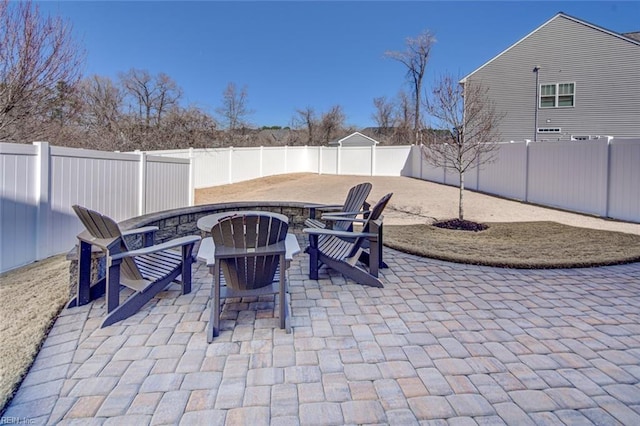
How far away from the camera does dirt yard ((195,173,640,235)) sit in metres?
8.60

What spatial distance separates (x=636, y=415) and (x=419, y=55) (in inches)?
1219

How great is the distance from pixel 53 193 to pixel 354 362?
422cm

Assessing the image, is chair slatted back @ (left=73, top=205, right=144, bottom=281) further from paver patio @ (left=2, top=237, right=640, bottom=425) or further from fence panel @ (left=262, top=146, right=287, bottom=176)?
fence panel @ (left=262, top=146, right=287, bottom=176)

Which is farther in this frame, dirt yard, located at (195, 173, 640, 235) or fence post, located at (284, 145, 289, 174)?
fence post, located at (284, 145, 289, 174)

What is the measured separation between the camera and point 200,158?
14695 millimetres

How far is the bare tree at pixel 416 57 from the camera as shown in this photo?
28.2 m

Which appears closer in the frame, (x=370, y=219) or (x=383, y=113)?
(x=370, y=219)

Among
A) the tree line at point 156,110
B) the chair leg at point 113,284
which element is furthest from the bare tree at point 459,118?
the chair leg at point 113,284

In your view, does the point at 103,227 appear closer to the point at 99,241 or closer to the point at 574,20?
the point at 99,241

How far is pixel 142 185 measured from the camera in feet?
20.9

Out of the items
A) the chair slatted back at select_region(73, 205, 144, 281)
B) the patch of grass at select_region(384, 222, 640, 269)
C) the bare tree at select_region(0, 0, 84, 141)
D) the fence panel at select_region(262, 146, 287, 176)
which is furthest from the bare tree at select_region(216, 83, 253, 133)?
the chair slatted back at select_region(73, 205, 144, 281)

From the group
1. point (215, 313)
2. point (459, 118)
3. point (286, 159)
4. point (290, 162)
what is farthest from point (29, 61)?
point (290, 162)

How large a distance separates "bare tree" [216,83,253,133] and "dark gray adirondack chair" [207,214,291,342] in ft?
77.8

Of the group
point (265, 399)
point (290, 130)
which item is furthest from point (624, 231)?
point (290, 130)
